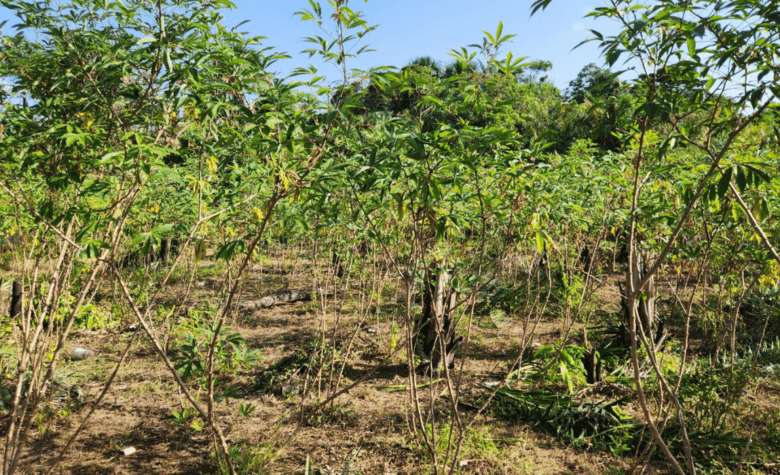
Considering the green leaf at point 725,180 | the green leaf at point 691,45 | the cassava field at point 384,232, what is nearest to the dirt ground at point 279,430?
the cassava field at point 384,232

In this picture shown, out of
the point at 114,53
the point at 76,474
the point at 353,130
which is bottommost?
the point at 76,474

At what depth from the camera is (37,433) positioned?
3.33 m

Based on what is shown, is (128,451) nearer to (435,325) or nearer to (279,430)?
(279,430)

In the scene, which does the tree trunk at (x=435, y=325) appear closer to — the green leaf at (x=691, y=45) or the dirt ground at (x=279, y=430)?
the dirt ground at (x=279, y=430)

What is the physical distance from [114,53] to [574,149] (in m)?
3.85

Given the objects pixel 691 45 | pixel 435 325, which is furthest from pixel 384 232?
pixel 691 45

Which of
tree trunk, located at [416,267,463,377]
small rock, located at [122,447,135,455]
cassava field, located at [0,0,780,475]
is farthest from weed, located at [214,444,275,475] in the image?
tree trunk, located at [416,267,463,377]

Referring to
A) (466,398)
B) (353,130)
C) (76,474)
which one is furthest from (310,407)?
(353,130)

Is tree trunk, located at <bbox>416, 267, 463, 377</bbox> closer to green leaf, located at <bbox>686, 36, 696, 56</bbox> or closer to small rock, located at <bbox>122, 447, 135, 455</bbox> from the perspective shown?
→ small rock, located at <bbox>122, 447, 135, 455</bbox>

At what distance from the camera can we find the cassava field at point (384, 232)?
1792mm

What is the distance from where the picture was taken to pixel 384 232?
352 centimetres

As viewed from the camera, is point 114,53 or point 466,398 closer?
point 114,53

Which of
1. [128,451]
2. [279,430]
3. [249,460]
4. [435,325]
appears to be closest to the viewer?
[249,460]

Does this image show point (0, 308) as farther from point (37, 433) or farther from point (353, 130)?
point (353, 130)
